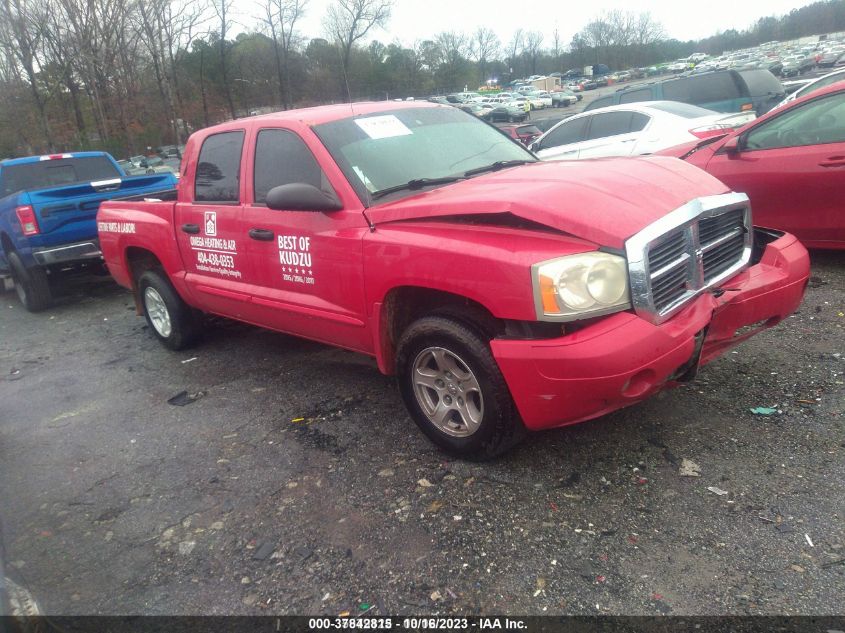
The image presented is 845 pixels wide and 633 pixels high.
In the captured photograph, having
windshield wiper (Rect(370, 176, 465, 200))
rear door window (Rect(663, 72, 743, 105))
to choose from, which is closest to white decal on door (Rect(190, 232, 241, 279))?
windshield wiper (Rect(370, 176, 465, 200))

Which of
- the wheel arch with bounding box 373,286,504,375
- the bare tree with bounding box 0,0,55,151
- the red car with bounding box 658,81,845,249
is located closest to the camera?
the wheel arch with bounding box 373,286,504,375

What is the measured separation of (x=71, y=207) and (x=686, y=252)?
7269 millimetres

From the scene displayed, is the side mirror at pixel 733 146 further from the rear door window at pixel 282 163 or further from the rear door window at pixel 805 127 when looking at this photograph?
the rear door window at pixel 282 163

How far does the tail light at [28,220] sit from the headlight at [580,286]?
702 centimetres

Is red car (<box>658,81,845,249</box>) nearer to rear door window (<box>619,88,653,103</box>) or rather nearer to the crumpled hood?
the crumpled hood

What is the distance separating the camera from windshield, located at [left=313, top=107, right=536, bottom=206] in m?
3.82

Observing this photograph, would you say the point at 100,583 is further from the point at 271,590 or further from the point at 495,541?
the point at 495,541

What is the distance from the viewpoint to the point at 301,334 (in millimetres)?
4375

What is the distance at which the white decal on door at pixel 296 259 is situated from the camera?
3.95 m

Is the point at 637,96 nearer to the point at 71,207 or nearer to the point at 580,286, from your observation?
the point at 71,207

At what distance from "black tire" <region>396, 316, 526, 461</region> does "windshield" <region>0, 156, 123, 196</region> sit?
25.0ft

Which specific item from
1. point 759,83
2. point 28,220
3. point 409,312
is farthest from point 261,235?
point 759,83

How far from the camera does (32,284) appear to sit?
26.7 ft

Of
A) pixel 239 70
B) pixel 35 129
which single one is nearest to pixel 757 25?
pixel 239 70
